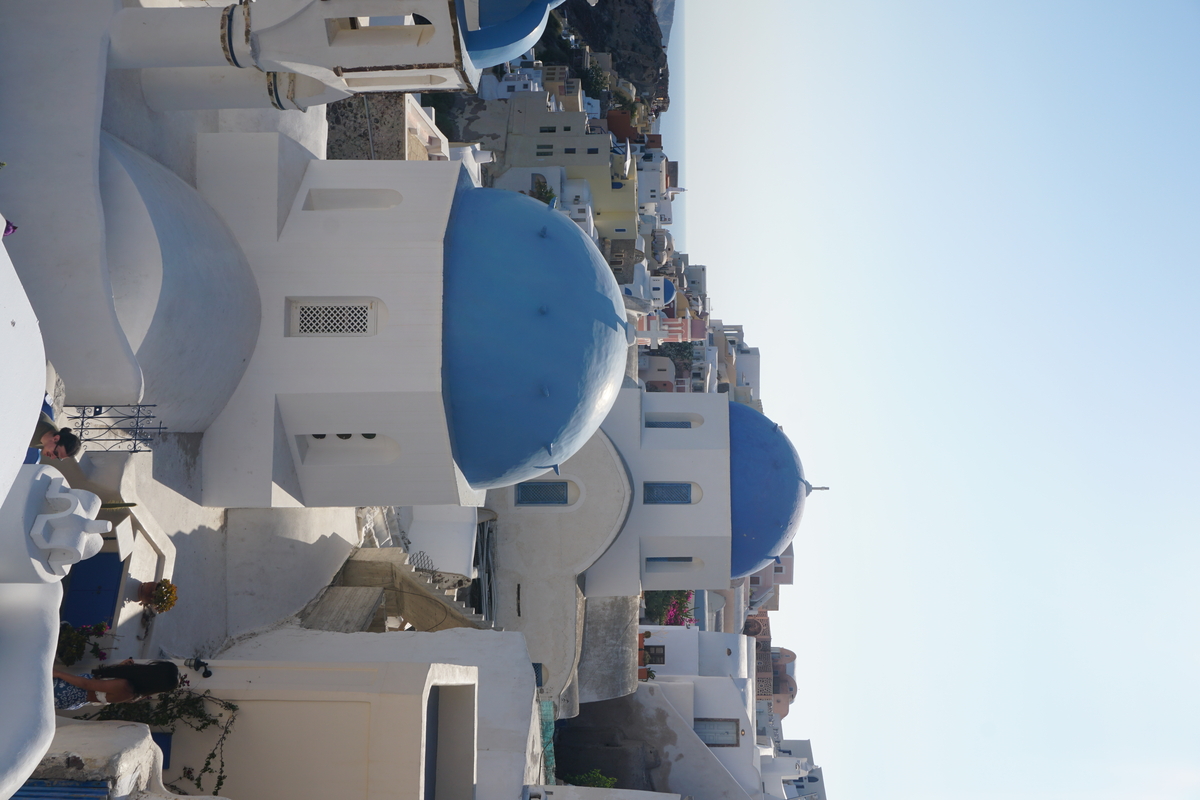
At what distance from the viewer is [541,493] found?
20688 mm

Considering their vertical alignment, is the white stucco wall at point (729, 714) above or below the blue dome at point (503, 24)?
below

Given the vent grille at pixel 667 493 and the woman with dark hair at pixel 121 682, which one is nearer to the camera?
the woman with dark hair at pixel 121 682

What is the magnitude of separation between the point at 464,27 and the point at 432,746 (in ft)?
24.3

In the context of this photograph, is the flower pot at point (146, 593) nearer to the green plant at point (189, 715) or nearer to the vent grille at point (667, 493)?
the green plant at point (189, 715)

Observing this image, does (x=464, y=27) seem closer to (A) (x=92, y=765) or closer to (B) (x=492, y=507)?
(A) (x=92, y=765)

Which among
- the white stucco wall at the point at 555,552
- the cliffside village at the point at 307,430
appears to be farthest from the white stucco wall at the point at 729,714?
the cliffside village at the point at 307,430

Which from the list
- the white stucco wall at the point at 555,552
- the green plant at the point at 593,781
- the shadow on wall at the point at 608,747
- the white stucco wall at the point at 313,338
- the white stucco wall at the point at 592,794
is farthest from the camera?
the shadow on wall at the point at 608,747

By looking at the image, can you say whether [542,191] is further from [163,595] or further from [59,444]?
[59,444]

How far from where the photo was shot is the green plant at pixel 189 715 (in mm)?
8922

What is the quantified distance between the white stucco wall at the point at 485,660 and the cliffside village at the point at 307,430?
5cm

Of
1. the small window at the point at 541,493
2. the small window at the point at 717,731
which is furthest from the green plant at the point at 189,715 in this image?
the small window at the point at 717,731

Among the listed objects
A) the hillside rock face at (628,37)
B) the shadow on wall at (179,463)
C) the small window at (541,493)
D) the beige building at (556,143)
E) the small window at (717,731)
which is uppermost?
the hillside rock face at (628,37)

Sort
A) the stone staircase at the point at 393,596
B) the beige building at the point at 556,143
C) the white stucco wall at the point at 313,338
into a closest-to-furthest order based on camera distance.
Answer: the white stucco wall at the point at 313,338 < the stone staircase at the point at 393,596 < the beige building at the point at 556,143

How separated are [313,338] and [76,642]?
170 inches
